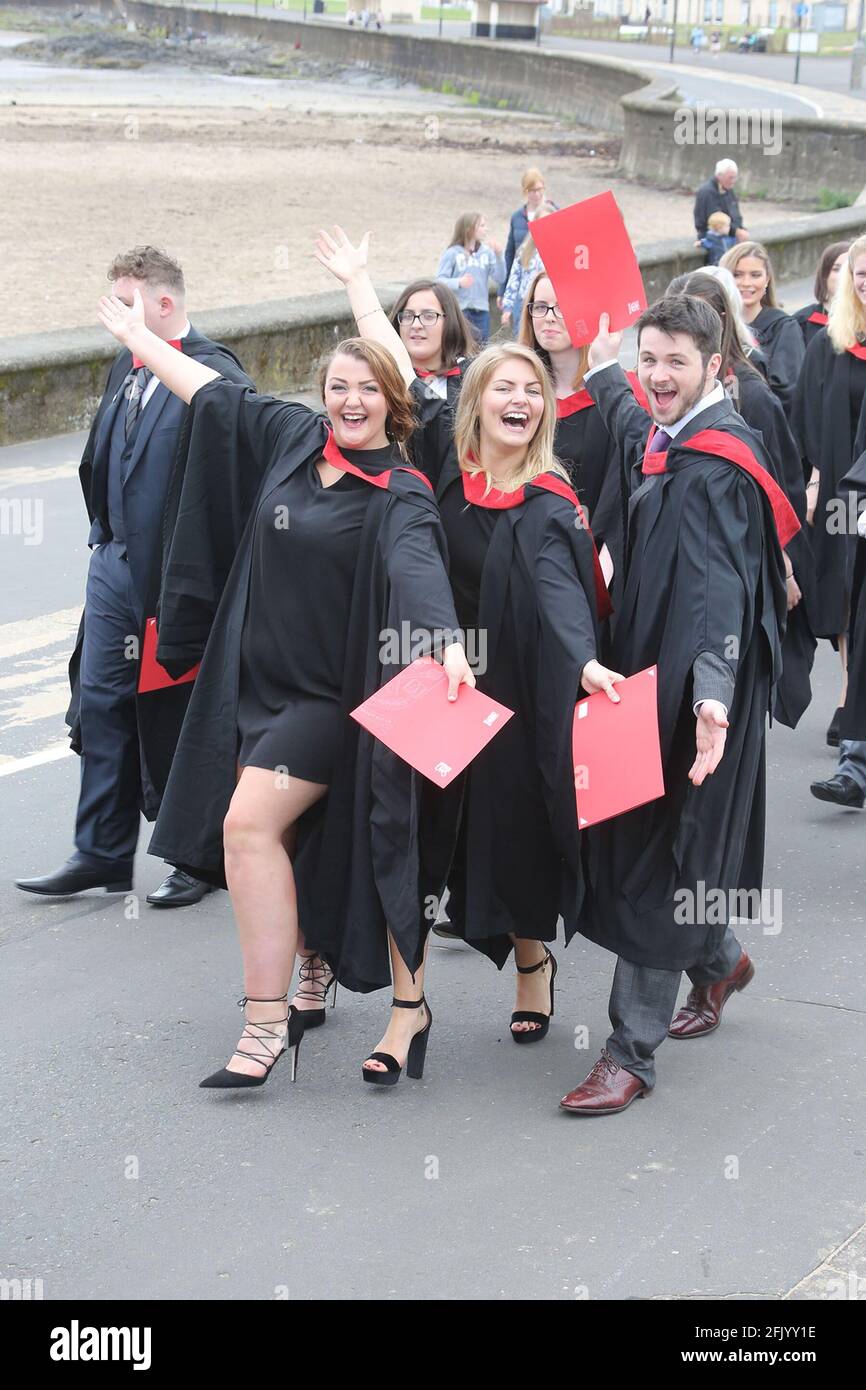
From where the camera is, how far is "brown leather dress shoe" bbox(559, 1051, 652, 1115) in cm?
458

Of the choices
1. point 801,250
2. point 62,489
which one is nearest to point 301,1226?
point 62,489

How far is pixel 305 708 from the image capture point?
4625 millimetres

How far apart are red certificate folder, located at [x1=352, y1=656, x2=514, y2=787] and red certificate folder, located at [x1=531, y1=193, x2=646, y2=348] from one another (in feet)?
4.76

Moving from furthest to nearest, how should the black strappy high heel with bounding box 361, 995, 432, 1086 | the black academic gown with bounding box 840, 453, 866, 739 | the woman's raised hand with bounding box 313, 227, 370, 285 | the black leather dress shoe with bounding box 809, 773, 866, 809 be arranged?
the black leather dress shoe with bounding box 809, 773, 866, 809 < the black academic gown with bounding box 840, 453, 866, 739 < the woman's raised hand with bounding box 313, 227, 370, 285 < the black strappy high heel with bounding box 361, 995, 432, 1086

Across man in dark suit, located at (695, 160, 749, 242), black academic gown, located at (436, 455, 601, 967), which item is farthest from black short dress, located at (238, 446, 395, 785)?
man in dark suit, located at (695, 160, 749, 242)

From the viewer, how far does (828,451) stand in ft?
25.4

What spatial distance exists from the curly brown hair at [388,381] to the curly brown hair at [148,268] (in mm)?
973

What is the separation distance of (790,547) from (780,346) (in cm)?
230

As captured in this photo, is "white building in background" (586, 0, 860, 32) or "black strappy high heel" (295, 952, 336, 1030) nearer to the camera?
"black strappy high heel" (295, 952, 336, 1030)

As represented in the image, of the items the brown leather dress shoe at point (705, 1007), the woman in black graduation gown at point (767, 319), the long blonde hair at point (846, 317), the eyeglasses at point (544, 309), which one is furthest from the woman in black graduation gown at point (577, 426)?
the woman in black graduation gown at point (767, 319)

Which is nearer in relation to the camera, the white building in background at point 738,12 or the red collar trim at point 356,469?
the red collar trim at point 356,469

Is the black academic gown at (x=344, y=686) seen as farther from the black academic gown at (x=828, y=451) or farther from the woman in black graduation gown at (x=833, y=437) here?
the black academic gown at (x=828, y=451)

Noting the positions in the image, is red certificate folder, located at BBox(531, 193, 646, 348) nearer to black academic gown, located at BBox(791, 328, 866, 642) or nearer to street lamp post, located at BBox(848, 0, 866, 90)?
black academic gown, located at BBox(791, 328, 866, 642)

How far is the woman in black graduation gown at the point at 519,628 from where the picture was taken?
4.57m
